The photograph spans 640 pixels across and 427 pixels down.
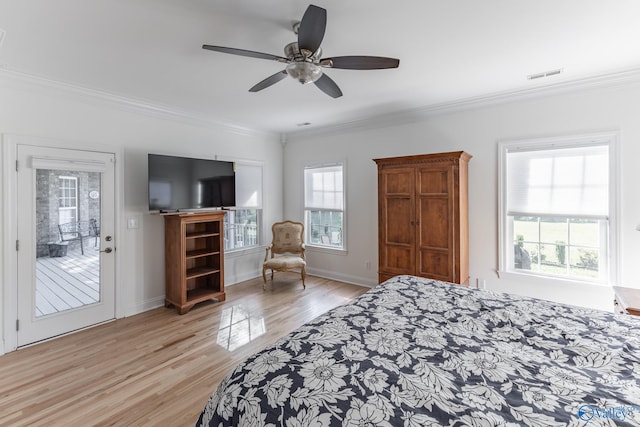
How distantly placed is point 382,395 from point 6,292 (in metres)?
3.63

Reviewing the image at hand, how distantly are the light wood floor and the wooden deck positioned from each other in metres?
0.34

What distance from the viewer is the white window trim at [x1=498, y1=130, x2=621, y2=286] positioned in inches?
114

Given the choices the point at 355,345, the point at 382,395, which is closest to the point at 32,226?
the point at 355,345

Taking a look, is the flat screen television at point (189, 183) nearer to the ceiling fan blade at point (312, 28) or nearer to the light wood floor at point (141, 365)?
the light wood floor at point (141, 365)

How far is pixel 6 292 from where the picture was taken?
2730 mm

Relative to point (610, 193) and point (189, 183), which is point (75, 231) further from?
point (610, 193)

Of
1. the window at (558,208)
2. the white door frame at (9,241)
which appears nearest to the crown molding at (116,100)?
the white door frame at (9,241)

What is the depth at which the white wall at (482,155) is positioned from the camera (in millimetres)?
2865

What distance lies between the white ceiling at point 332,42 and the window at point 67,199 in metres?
1.03

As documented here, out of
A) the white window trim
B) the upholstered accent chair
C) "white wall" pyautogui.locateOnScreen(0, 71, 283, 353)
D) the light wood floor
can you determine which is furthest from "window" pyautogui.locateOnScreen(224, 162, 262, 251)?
the white window trim

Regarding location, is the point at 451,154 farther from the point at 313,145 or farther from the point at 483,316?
the point at 313,145

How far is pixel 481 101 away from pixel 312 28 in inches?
108

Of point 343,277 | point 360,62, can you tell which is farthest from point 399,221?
point 360,62

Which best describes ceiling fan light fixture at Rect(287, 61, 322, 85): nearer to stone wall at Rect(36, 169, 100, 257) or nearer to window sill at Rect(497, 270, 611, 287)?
stone wall at Rect(36, 169, 100, 257)
